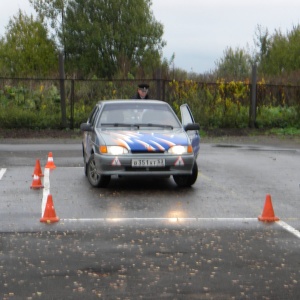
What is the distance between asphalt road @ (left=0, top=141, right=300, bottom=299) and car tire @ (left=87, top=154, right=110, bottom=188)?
0.64 ft

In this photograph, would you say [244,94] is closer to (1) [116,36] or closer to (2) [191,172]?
(2) [191,172]

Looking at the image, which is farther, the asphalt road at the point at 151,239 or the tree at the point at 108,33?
the tree at the point at 108,33

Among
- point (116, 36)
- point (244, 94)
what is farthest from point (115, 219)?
point (116, 36)

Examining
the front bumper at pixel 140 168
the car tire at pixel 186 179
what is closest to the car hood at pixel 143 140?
the front bumper at pixel 140 168

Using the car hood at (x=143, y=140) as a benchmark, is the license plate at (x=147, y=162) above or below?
below

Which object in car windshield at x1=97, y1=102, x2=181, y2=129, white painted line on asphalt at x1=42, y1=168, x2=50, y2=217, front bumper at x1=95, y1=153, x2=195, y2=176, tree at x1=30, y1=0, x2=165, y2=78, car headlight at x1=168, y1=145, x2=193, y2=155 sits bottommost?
white painted line on asphalt at x1=42, y1=168, x2=50, y2=217

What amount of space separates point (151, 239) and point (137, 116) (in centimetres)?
584

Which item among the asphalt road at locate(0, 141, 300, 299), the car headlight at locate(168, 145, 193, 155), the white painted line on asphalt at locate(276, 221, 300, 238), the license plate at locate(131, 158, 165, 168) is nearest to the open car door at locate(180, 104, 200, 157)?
the asphalt road at locate(0, 141, 300, 299)

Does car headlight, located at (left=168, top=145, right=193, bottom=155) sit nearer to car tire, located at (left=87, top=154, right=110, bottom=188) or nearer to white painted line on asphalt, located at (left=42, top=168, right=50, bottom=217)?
car tire, located at (left=87, top=154, right=110, bottom=188)

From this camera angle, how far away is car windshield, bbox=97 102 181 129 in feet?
48.4

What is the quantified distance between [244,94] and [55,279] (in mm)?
23218

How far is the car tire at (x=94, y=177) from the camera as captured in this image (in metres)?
14.0

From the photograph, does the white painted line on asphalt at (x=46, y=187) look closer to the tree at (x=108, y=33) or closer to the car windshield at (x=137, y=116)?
the car windshield at (x=137, y=116)

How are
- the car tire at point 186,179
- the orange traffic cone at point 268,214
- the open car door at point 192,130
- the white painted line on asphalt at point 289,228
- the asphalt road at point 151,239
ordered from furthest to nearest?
the open car door at point 192,130, the car tire at point 186,179, the orange traffic cone at point 268,214, the white painted line on asphalt at point 289,228, the asphalt road at point 151,239
